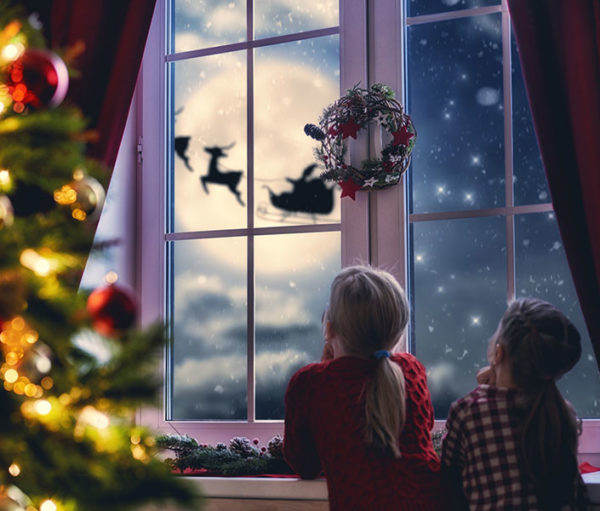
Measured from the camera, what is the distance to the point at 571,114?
80.0 inches

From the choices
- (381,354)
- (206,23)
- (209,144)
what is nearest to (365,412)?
(381,354)

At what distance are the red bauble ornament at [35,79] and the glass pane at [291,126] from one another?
58.1 inches

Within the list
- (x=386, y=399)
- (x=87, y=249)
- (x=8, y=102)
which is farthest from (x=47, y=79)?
(x=386, y=399)

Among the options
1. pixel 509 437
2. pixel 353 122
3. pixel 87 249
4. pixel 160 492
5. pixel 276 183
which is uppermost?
pixel 353 122

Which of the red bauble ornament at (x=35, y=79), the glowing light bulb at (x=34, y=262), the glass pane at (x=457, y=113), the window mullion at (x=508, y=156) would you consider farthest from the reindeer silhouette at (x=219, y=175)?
the glowing light bulb at (x=34, y=262)

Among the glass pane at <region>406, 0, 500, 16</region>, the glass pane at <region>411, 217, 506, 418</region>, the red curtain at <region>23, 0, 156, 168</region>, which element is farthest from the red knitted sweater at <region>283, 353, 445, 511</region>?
the glass pane at <region>406, 0, 500, 16</region>

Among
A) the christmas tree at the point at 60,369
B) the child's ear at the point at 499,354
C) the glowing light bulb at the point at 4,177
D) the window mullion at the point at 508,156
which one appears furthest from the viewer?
the window mullion at the point at 508,156

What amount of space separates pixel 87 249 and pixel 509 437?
1.10 m

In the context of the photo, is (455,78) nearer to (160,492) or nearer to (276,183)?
(276,183)

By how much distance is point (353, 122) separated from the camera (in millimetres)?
2396

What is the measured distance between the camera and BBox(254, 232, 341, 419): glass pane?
8.54 ft

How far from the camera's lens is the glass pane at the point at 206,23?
278 centimetres

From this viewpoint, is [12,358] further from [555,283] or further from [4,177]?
[555,283]

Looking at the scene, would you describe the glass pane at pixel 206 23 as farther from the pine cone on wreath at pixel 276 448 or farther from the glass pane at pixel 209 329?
the pine cone on wreath at pixel 276 448
